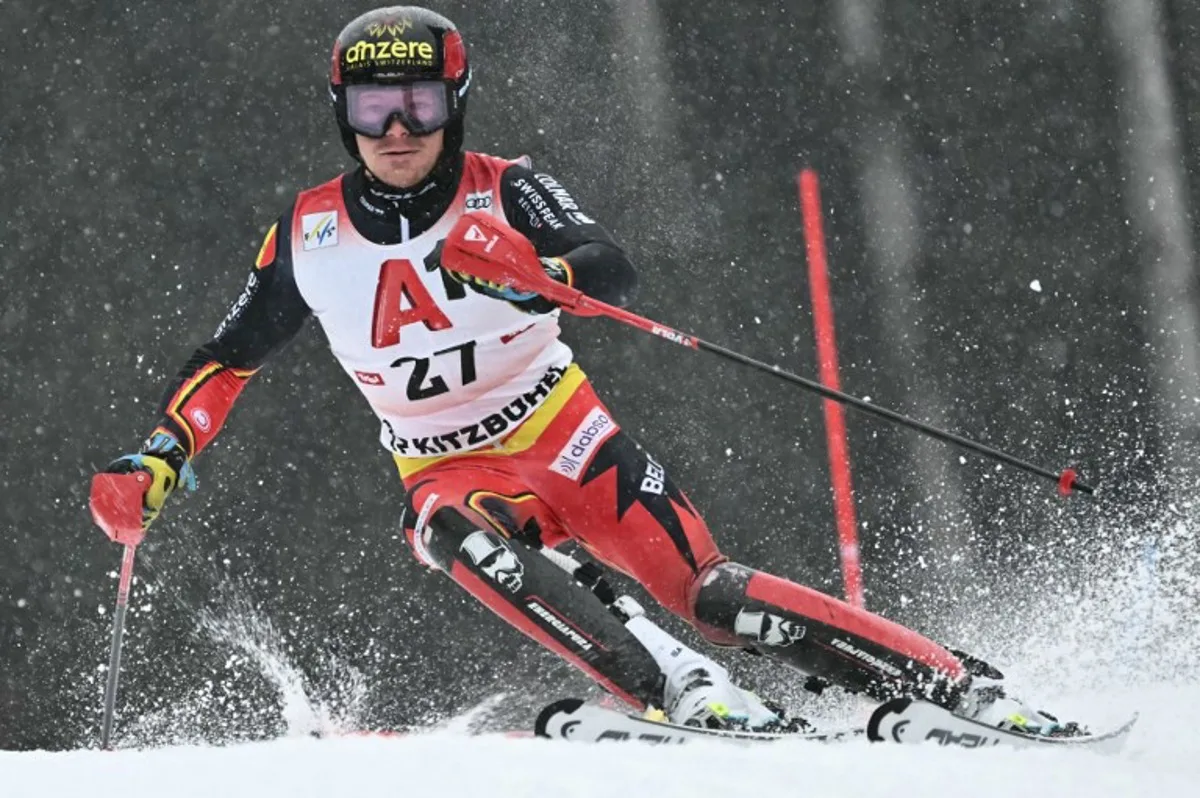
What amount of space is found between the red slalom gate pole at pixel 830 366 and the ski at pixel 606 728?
291 cm

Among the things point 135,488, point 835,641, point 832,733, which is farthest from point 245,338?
point 832,733

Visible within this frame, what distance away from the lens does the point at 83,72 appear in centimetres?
554

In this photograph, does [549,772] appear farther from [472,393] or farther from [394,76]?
[394,76]

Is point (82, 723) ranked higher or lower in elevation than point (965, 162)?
lower

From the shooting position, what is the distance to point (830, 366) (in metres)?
5.80

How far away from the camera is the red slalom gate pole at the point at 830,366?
5.81 meters

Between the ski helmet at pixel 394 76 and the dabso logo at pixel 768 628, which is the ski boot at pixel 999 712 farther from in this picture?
the ski helmet at pixel 394 76

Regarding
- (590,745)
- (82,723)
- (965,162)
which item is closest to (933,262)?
(965,162)

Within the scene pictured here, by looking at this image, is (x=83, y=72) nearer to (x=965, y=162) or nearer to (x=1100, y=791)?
(x=965, y=162)

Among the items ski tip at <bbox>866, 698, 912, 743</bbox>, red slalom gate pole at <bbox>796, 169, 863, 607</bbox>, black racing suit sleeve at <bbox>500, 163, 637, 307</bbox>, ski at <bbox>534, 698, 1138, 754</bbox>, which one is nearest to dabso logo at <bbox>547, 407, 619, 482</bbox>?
black racing suit sleeve at <bbox>500, 163, 637, 307</bbox>

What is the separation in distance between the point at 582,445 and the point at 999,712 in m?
0.99

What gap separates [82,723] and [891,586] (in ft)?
8.70

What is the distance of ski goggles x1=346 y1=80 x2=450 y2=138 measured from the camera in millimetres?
3512

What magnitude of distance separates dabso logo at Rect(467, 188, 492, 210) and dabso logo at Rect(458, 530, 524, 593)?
2.44 feet
